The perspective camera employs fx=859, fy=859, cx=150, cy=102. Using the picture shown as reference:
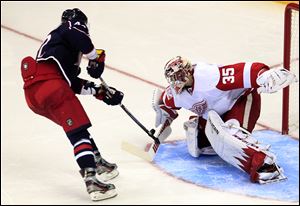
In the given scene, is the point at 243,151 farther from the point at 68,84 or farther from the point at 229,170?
the point at 68,84

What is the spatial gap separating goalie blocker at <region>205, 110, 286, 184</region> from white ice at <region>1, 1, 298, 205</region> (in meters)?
0.17

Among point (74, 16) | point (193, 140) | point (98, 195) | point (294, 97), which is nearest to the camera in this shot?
point (98, 195)

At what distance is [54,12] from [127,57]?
143 centimetres

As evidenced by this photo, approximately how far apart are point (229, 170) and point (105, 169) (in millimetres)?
495

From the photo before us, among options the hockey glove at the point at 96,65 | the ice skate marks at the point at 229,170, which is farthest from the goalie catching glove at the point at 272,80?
the hockey glove at the point at 96,65

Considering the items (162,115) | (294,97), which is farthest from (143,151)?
(294,97)

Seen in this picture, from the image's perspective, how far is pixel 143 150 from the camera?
362 cm

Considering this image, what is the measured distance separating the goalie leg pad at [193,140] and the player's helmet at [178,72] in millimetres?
206

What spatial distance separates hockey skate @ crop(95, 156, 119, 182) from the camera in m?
3.40

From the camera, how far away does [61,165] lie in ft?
11.7

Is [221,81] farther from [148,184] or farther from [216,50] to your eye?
[216,50]

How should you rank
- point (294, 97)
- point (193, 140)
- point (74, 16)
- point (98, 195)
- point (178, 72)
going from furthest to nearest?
point (294, 97)
point (193, 140)
point (178, 72)
point (74, 16)
point (98, 195)

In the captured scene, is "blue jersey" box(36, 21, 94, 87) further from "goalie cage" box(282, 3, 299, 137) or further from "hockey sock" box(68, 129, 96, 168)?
"goalie cage" box(282, 3, 299, 137)

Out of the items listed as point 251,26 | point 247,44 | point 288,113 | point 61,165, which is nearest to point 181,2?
point 251,26
